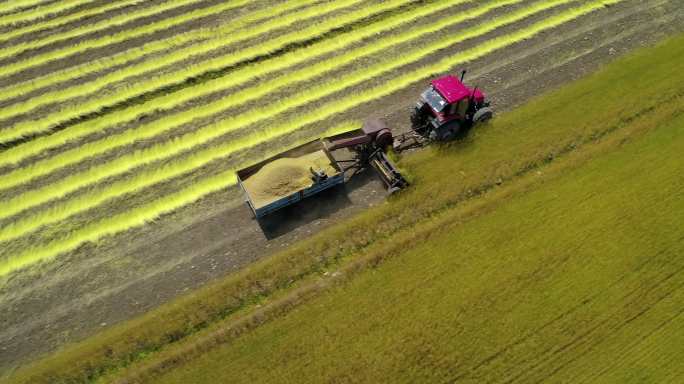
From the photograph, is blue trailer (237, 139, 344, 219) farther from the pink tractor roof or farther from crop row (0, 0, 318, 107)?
crop row (0, 0, 318, 107)

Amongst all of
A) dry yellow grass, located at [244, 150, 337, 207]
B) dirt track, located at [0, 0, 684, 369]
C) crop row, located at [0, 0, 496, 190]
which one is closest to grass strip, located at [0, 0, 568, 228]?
crop row, located at [0, 0, 496, 190]

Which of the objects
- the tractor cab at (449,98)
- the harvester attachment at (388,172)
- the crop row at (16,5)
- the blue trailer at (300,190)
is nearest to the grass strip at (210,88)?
the blue trailer at (300,190)

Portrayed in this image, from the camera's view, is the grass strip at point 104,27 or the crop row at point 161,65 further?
the grass strip at point 104,27

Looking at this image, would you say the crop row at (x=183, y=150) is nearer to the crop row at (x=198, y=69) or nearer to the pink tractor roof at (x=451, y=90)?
the crop row at (x=198, y=69)

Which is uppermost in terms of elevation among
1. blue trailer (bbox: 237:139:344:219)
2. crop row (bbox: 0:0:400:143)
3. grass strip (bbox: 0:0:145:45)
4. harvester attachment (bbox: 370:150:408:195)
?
grass strip (bbox: 0:0:145:45)

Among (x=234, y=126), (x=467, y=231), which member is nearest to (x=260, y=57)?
(x=234, y=126)
